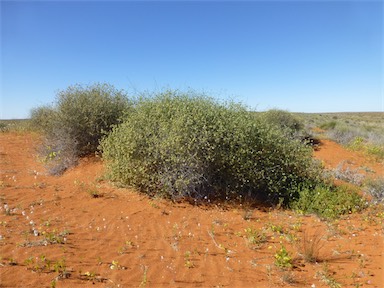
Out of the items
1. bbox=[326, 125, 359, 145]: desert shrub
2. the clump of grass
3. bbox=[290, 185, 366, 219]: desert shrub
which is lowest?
the clump of grass

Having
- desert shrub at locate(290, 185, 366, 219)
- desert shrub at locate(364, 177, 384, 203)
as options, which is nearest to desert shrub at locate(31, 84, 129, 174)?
desert shrub at locate(290, 185, 366, 219)

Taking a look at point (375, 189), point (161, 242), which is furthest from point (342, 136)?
point (161, 242)

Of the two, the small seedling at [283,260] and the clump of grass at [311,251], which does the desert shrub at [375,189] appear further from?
the small seedling at [283,260]

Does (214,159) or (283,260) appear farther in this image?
(214,159)

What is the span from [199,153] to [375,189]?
4413 millimetres

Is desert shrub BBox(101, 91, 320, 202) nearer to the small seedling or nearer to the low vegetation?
the low vegetation

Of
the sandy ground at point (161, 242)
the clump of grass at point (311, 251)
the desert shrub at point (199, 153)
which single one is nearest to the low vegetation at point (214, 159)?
the desert shrub at point (199, 153)

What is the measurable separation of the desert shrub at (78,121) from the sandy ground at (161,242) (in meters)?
2.68

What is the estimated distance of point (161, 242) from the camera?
450cm

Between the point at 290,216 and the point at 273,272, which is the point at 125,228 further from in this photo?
the point at 290,216

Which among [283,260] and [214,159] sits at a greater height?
[214,159]

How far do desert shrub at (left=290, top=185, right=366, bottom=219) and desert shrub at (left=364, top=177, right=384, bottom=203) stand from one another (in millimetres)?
720

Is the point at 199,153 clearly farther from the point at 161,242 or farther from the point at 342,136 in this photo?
the point at 342,136

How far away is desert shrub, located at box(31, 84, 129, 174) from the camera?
372 inches
